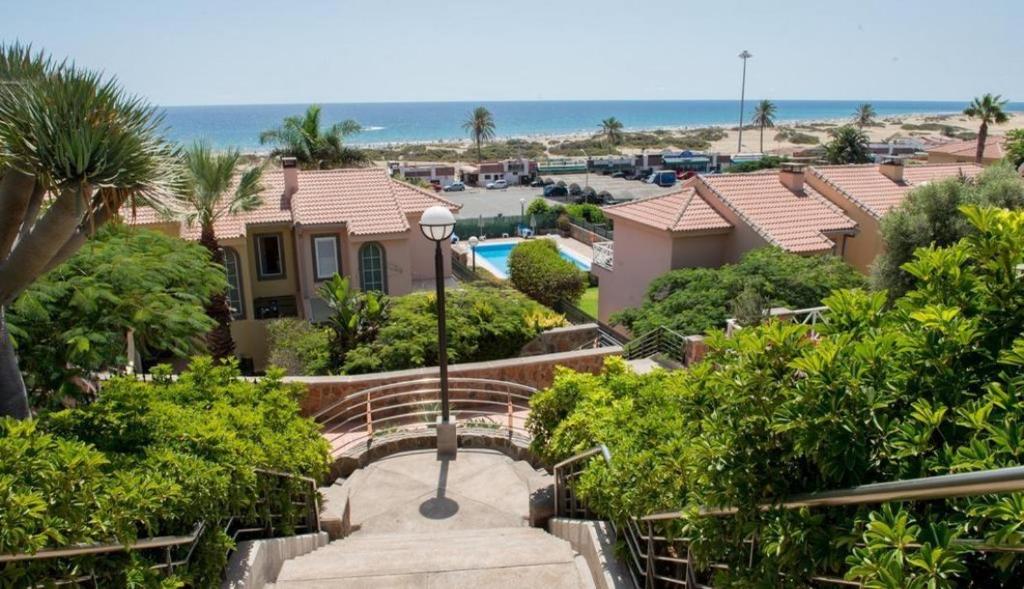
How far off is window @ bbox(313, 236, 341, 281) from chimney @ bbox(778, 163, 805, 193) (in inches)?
647

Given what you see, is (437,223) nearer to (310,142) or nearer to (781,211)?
(781,211)

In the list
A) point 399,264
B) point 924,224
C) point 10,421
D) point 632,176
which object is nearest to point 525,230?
point 399,264

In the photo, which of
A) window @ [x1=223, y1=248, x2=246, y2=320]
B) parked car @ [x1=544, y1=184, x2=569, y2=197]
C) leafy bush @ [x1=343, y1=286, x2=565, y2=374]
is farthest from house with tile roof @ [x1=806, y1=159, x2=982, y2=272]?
parked car @ [x1=544, y1=184, x2=569, y2=197]

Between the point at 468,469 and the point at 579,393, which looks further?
the point at 468,469

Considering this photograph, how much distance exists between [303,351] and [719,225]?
48.2ft

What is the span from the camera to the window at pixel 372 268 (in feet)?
79.9

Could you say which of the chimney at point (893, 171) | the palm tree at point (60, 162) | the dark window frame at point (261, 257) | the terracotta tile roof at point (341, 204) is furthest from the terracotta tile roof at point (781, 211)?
the palm tree at point (60, 162)

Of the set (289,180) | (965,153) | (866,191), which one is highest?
(965,153)

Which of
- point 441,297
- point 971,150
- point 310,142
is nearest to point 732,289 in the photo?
point 441,297

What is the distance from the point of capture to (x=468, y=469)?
36.9 feet

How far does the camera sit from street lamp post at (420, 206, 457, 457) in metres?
10.4

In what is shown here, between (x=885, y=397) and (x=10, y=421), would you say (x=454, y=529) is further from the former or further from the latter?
(x=885, y=397)

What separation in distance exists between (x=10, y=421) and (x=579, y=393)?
5833 mm

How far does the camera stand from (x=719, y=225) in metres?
24.6
